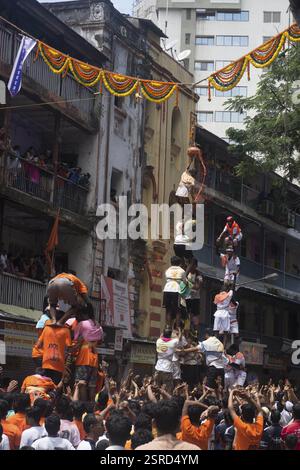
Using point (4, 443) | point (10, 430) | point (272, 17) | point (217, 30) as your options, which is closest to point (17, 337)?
point (10, 430)

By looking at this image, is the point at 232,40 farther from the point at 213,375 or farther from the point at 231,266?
the point at 213,375

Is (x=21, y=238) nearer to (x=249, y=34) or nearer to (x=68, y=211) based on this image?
(x=68, y=211)

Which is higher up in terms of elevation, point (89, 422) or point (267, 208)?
point (267, 208)

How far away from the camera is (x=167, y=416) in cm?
651

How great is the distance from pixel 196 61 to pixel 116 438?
175 feet

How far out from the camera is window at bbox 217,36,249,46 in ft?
191

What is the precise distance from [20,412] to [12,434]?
56 cm

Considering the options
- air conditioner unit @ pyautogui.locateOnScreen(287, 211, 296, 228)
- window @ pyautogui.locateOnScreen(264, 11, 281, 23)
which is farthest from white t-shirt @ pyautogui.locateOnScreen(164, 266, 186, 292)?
window @ pyautogui.locateOnScreen(264, 11, 281, 23)

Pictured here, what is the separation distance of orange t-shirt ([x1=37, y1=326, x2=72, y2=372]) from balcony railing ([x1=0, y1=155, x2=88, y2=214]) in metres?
10.4

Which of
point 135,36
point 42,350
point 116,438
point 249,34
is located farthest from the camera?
point 249,34
